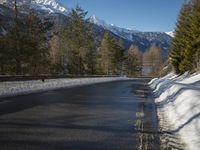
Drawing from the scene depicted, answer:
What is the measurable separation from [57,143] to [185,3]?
6291 cm

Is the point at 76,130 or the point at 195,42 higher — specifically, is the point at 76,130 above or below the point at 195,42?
below

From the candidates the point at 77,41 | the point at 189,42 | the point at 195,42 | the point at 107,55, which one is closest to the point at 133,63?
the point at 107,55

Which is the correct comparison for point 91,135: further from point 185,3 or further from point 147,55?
point 147,55

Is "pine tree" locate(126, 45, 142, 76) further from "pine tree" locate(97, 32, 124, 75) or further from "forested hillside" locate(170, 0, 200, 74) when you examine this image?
"forested hillside" locate(170, 0, 200, 74)

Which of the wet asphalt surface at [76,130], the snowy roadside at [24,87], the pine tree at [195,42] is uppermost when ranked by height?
the pine tree at [195,42]

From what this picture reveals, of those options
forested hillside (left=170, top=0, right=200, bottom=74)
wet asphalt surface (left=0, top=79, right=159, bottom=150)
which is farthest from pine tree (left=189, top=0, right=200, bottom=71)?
wet asphalt surface (left=0, top=79, right=159, bottom=150)

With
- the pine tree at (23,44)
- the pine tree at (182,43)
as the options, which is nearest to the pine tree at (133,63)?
the pine tree at (182,43)

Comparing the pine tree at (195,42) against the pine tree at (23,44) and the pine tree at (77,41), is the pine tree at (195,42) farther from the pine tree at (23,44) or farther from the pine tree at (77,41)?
the pine tree at (77,41)

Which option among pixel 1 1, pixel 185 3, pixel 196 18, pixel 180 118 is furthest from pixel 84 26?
pixel 180 118

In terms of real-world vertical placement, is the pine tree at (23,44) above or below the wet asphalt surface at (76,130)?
above

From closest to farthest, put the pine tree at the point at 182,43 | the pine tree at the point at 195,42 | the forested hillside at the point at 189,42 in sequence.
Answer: the pine tree at the point at 195,42
the forested hillside at the point at 189,42
the pine tree at the point at 182,43

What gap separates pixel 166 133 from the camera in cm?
984

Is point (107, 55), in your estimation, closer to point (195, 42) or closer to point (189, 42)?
point (189, 42)

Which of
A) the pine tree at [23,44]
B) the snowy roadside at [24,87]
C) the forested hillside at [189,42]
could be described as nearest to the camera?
the snowy roadside at [24,87]
